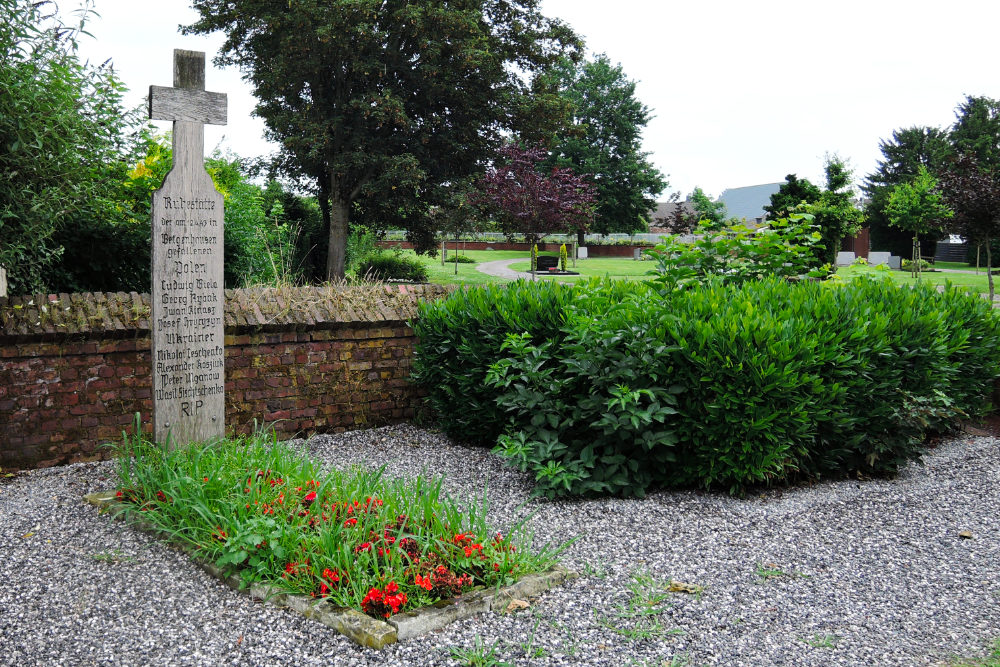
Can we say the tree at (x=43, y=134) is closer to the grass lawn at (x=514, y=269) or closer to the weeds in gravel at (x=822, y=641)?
the weeds in gravel at (x=822, y=641)

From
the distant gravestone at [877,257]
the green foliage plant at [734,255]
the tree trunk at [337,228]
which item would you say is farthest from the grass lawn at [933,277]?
the tree trunk at [337,228]

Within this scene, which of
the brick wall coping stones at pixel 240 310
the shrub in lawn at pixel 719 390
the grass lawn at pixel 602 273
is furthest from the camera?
the grass lawn at pixel 602 273

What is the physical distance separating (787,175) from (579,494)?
2673 cm

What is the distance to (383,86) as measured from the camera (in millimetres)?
23641

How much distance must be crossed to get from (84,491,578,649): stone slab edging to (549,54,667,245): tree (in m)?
50.3

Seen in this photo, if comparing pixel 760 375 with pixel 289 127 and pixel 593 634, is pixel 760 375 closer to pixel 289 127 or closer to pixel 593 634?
pixel 593 634

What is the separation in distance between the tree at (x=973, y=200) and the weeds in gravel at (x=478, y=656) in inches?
910

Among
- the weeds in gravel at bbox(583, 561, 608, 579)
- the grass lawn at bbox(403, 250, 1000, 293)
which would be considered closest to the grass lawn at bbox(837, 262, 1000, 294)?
the grass lawn at bbox(403, 250, 1000, 293)

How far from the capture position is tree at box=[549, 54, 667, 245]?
52938 millimetres

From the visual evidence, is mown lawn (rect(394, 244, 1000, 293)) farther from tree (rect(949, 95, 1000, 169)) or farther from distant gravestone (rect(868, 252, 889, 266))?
tree (rect(949, 95, 1000, 169))

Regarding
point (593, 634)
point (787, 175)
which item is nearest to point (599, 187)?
point (787, 175)

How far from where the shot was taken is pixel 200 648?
3.12 m

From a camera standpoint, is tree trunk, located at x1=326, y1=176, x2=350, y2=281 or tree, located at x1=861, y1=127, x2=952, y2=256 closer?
tree trunk, located at x1=326, y1=176, x2=350, y2=281

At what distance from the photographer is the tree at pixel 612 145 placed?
174ft
